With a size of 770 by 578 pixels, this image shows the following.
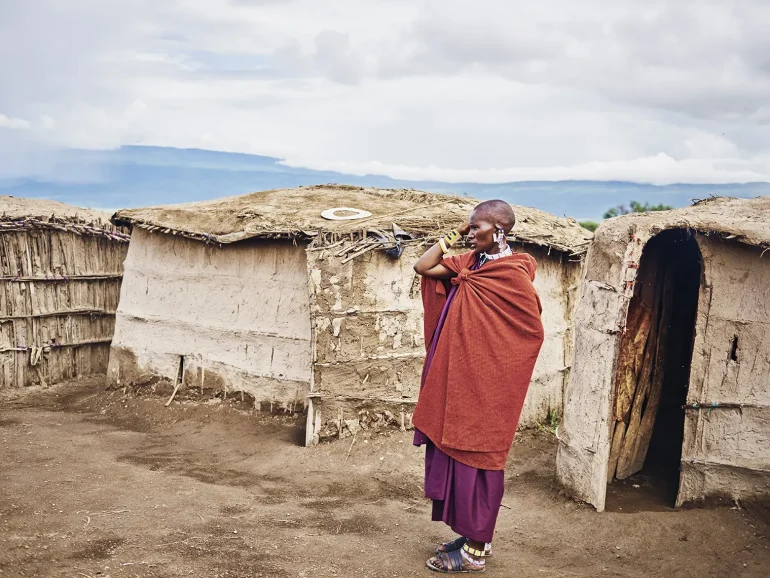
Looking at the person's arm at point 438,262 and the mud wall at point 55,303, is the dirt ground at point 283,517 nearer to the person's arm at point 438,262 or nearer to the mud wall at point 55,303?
the person's arm at point 438,262

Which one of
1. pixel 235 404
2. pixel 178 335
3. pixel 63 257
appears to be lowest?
pixel 235 404

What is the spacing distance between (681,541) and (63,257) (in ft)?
26.7

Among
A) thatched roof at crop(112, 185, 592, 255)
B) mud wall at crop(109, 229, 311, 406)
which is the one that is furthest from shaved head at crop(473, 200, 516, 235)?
mud wall at crop(109, 229, 311, 406)

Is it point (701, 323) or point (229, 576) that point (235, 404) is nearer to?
point (229, 576)

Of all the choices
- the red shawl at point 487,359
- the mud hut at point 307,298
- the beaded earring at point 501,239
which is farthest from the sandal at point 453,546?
the mud hut at point 307,298

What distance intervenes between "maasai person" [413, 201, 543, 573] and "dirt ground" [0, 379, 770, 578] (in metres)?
0.52

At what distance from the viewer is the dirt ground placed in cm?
474

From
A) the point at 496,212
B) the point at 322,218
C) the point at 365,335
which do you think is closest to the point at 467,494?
the point at 496,212

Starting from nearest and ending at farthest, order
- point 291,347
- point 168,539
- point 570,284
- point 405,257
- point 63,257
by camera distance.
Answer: point 168,539 < point 405,257 < point 291,347 < point 570,284 < point 63,257

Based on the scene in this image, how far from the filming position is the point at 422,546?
514 cm

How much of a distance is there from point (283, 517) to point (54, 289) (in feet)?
19.7

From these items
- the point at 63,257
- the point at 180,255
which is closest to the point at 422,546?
the point at 180,255

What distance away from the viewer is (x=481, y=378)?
4.47 metres

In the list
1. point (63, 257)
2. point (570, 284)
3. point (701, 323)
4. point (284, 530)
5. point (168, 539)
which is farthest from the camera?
point (63, 257)
